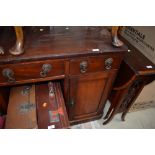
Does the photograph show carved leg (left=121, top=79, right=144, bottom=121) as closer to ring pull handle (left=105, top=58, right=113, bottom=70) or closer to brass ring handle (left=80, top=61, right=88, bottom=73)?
ring pull handle (left=105, top=58, right=113, bottom=70)

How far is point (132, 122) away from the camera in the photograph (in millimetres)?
1559

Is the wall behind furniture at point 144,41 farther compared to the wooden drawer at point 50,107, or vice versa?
the wall behind furniture at point 144,41

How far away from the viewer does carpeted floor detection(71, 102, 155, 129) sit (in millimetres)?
1466

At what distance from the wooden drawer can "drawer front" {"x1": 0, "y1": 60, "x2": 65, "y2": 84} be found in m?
0.17

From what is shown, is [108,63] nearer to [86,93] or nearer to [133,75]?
[133,75]

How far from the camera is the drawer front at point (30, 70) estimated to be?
79 centimetres

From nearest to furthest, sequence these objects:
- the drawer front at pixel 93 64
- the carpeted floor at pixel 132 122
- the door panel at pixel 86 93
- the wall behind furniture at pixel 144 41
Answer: the drawer front at pixel 93 64 → the door panel at pixel 86 93 → the wall behind furniture at pixel 144 41 → the carpeted floor at pixel 132 122

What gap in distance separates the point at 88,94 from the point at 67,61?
1.37ft

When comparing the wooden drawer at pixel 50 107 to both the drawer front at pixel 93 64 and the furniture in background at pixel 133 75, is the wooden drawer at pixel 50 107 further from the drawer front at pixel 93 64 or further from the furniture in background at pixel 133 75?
the furniture in background at pixel 133 75

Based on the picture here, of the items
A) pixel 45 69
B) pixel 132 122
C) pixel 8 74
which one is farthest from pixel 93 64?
pixel 132 122

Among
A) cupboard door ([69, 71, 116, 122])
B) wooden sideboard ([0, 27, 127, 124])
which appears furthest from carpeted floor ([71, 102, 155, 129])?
wooden sideboard ([0, 27, 127, 124])

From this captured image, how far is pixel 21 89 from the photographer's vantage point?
1045mm

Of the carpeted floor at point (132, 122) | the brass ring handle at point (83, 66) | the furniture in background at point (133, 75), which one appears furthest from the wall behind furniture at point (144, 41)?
the brass ring handle at point (83, 66)
